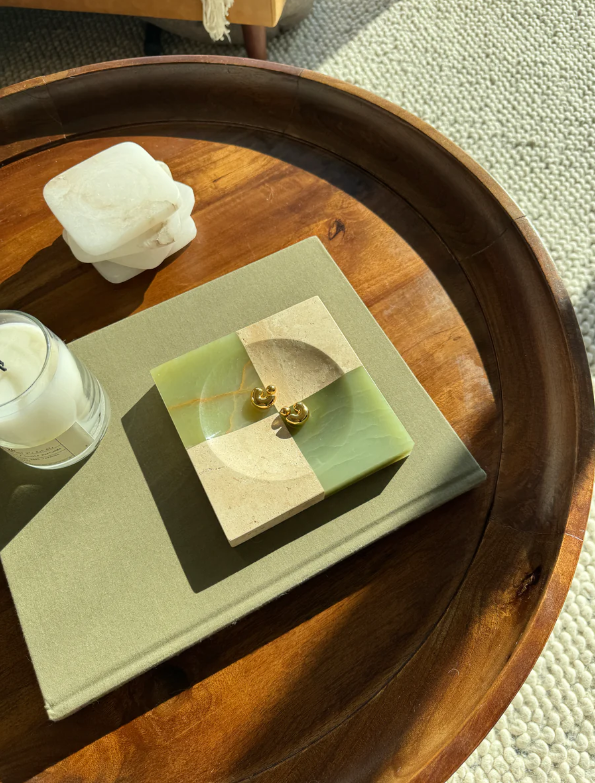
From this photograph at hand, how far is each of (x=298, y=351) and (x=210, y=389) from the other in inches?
2.9

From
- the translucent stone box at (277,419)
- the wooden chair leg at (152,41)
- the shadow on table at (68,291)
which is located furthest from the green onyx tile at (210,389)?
the wooden chair leg at (152,41)

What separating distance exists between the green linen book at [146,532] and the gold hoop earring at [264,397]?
0.07m

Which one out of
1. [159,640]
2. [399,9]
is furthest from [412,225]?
[399,9]

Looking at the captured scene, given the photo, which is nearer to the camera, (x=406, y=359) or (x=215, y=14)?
(x=406, y=359)

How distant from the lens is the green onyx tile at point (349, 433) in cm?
41

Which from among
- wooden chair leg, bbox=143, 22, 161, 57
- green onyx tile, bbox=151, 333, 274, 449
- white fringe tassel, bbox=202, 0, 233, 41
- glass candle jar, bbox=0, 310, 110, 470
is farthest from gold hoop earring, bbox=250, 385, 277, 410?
wooden chair leg, bbox=143, 22, 161, 57

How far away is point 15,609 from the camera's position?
398mm

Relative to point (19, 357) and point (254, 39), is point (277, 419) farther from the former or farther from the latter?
point (254, 39)

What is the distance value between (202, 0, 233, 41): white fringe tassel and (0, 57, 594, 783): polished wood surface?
326 mm

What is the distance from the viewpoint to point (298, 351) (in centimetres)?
44

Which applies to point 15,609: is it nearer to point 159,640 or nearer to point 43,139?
point 159,640

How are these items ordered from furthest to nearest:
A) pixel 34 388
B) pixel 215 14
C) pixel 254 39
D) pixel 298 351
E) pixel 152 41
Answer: pixel 152 41, pixel 254 39, pixel 215 14, pixel 298 351, pixel 34 388

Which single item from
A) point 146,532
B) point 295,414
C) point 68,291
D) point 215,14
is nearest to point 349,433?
point 295,414

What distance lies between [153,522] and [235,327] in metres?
0.17
